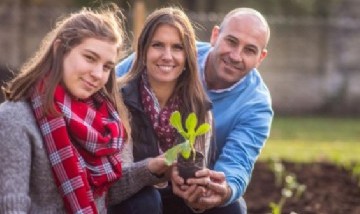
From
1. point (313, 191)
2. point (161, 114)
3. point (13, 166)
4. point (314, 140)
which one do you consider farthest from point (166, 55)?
point (314, 140)

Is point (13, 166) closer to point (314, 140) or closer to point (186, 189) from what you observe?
point (186, 189)

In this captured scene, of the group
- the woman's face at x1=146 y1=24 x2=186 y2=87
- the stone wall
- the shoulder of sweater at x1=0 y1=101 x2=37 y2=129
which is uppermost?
the woman's face at x1=146 y1=24 x2=186 y2=87

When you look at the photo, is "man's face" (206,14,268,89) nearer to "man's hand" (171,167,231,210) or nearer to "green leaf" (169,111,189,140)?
"man's hand" (171,167,231,210)

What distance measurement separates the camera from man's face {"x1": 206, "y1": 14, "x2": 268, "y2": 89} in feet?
17.3

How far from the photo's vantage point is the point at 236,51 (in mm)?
5277

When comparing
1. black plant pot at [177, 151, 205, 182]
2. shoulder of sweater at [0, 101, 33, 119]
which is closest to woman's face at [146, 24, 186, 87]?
black plant pot at [177, 151, 205, 182]

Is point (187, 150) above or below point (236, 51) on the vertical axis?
below

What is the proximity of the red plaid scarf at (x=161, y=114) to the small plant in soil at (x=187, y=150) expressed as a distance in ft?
0.93

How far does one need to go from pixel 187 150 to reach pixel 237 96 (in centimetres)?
105

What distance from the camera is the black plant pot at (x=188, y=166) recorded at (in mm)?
4398

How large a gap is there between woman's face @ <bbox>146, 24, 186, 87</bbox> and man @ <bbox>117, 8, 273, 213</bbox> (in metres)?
0.46

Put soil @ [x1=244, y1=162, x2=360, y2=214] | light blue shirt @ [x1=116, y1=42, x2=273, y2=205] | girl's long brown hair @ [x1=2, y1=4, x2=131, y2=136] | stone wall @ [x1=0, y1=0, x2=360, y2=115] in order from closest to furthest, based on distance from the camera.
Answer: girl's long brown hair @ [x1=2, y1=4, x2=131, y2=136], light blue shirt @ [x1=116, y1=42, x2=273, y2=205], soil @ [x1=244, y1=162, x2=360, y2=214], stone wall @ [x1=0, y1=0, x2=360, y2=115]

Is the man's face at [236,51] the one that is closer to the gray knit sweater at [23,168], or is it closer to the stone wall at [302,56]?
the gray knit sweater at [23,168]

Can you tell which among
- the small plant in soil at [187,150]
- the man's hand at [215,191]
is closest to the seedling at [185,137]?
the small plant in soil at [187,150]
